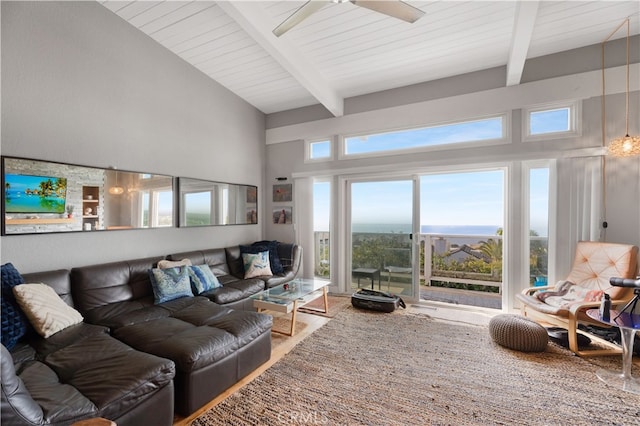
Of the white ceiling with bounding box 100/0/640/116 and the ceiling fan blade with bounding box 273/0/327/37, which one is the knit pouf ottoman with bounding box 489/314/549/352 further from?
the ceiling fan blade with bounding box 273/0/327/37

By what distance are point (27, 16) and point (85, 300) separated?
249cm

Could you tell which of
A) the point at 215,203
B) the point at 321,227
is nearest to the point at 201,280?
the point at 215,203

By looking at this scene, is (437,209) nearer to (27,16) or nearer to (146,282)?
(146,282)

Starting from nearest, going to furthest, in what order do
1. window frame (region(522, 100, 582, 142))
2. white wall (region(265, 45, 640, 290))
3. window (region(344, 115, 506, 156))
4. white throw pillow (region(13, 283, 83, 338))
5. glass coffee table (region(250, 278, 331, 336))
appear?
white throw pillow (region(13, 283, 83, 338)) → glass coffee table (region(250, 278, 331, 336)) → white wall (region(265, 45, 640, 290)) → window frame (region(522, 100, 582, 142)) → window (region(344, 115, 506, 156))

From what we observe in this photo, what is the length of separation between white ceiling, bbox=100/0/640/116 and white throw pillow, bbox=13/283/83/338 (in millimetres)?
2759

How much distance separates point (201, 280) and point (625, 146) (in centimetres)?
468

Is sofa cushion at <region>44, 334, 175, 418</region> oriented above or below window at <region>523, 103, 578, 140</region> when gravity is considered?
below

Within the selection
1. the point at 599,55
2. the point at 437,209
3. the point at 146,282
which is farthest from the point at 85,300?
the point at 599,55

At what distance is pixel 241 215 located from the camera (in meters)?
4.65

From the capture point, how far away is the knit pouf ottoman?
98.9 inches

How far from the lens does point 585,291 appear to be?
2.79 meters

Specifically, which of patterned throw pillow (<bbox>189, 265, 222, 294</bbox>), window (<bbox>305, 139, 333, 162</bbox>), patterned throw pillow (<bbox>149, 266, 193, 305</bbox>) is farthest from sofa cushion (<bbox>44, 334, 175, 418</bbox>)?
window (<bbox>305, 139, 333, 162</bbox>)

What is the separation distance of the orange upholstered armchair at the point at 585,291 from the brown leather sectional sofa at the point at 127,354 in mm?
2717

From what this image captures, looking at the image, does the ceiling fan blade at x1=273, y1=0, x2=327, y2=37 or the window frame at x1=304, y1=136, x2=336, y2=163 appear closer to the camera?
the ceiling fan blade at x1=273, y1=0, x2=327, y2=37
